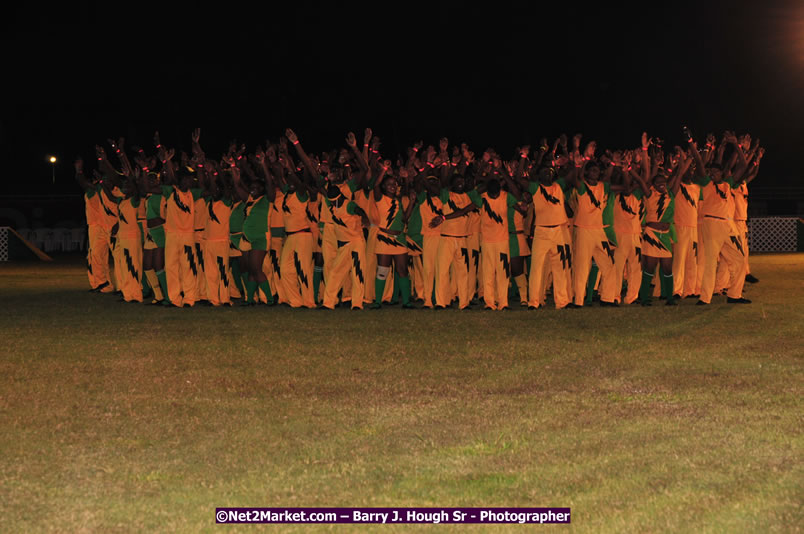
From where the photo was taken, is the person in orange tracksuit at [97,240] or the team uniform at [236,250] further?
the person in orange tracksuit at [97,240]

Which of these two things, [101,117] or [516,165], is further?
[101,117]

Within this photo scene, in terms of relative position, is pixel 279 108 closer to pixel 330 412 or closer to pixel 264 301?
pixel 264 301

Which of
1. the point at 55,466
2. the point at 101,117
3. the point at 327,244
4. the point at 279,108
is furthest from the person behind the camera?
the point at 101,117

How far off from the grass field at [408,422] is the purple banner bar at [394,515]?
0.08m

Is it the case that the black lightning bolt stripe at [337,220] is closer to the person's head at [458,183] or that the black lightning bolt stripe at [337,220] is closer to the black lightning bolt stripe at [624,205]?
Answer: the person's head at [458,183]

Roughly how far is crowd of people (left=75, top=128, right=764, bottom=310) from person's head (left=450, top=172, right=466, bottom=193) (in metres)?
0.02

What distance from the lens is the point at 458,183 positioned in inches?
562

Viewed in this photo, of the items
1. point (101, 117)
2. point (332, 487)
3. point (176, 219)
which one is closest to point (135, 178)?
point (176, 219)

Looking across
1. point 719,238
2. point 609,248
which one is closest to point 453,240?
point 609,248

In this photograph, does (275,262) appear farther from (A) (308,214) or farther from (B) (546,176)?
(B) (546,176)

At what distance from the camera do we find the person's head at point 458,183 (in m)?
14.3

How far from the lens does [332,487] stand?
204 inches

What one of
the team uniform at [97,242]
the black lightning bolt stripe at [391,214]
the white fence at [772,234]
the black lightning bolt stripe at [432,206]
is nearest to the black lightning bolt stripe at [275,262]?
the black lightning bolt stripe at [391,214]

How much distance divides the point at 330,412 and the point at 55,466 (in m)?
2.01
